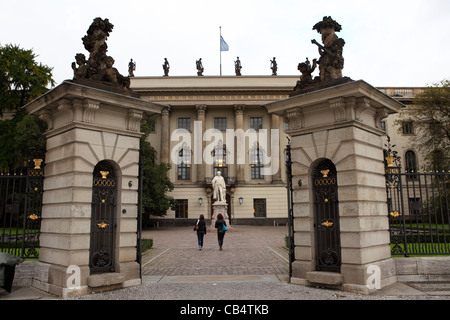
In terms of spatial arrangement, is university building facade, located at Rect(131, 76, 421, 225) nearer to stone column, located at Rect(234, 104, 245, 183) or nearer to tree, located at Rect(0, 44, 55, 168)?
stone column, located at Rect(234, 104, 245, 183)

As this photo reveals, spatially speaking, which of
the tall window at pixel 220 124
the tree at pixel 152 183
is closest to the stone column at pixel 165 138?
the tall window at pixel 220 124

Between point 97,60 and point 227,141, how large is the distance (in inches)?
1455

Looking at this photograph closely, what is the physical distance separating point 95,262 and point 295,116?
5.85m

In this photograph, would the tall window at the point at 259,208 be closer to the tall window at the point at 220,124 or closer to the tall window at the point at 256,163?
the tall window at the point at 256,163

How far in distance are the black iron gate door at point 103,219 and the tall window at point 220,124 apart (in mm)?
Result: 38262

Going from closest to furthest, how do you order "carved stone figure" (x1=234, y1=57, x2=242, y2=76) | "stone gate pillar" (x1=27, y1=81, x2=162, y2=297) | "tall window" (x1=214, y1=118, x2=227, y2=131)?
"stone gate pillar" (x1=27, y1=81, x2=162, y2=297) → "tall window" (x1=214, y1=118, x2=227, y2=131) → "carved stone figure" (x1=234, y1=57, x2=242, y2=76)

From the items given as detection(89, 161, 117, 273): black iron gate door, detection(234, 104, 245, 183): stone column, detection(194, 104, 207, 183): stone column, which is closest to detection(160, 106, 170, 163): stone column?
detection(194, 104, 207, 183): stone column

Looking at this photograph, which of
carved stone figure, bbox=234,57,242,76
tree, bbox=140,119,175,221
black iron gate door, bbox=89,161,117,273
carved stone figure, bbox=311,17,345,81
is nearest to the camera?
black iron gate door, bbox=89,161,117,273

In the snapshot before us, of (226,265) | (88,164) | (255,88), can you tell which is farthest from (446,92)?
(88,164)

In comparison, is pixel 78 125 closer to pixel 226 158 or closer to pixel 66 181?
pixel 66 181

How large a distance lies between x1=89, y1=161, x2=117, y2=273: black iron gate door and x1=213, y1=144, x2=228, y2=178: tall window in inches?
1446

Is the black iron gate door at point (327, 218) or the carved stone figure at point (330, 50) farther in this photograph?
the carved stone figure at point (330, 50)

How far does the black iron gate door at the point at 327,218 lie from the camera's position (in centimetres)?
844

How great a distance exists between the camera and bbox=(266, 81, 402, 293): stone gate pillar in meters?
7.93
